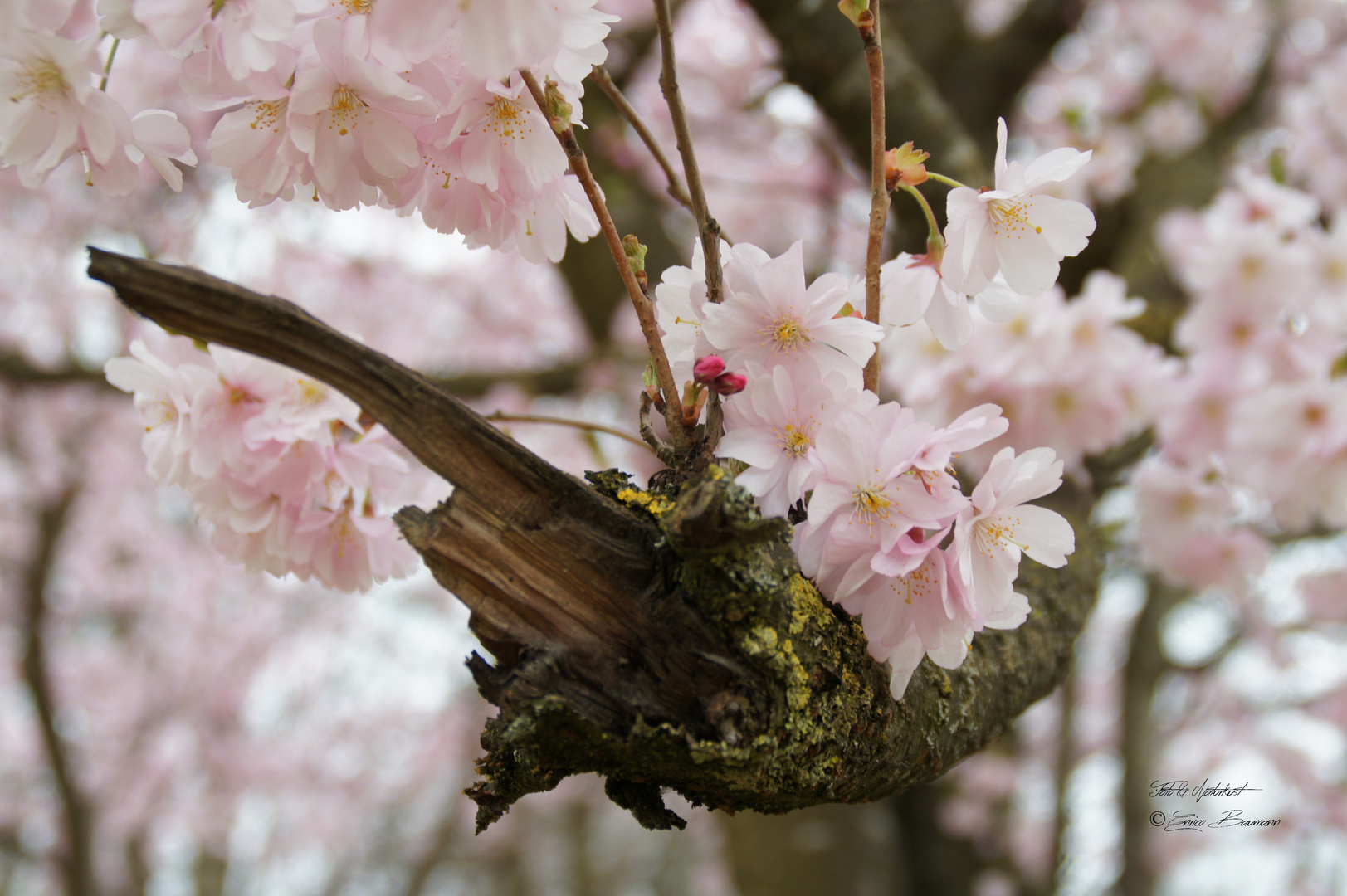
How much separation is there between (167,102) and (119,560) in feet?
14.9

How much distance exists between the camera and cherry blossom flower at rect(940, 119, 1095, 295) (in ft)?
2.54

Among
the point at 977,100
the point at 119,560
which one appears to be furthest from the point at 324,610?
the point at 977,100

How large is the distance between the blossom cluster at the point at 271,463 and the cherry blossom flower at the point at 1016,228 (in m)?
0.68

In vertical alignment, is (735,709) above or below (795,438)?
below

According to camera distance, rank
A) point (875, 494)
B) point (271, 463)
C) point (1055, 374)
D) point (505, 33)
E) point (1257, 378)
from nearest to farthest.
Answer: point (505, 33), point (875, 494), point (271, 463), point (1055, 374), point (1257, 378)

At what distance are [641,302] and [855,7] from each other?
1.14 ft

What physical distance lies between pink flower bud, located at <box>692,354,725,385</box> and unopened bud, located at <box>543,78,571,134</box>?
246mm

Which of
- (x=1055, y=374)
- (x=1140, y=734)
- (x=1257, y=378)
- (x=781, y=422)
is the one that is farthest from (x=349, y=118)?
(x=1140, y=734)

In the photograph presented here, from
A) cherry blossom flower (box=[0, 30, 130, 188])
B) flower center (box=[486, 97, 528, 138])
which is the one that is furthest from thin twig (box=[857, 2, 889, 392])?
cherry blossom flower (box=[0, 30, 130, 188])

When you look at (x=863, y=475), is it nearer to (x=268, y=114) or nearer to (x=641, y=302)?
(x=641, y=302)

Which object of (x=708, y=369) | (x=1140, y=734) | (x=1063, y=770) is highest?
(x=1140, y=734)

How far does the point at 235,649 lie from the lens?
24.9 ft

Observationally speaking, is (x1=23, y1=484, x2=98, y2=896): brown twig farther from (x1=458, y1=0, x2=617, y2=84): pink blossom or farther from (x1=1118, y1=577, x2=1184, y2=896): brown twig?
(x1=1118, y1=577, x2=1184, y2=896): brown twig

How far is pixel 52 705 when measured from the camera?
163 inches
